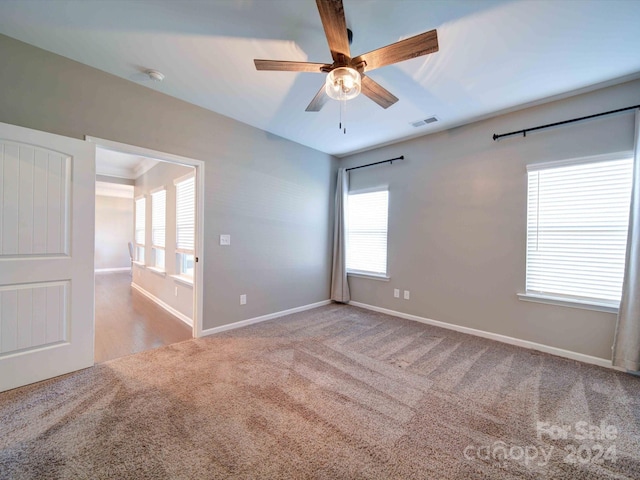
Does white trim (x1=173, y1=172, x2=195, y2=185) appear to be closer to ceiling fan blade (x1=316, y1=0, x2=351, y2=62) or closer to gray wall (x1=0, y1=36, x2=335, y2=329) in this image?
gray wall (x1=0, y1=36, x2=335, y2=329)

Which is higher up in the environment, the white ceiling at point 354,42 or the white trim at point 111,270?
the white ceiling at point 354,42

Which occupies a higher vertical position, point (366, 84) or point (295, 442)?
point (366, 84)

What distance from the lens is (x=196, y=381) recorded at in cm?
220

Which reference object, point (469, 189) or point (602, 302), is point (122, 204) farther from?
point (602, 302)

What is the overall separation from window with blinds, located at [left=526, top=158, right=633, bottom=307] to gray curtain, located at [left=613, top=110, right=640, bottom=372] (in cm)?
12

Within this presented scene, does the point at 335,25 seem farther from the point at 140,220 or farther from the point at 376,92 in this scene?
the point at 140,220

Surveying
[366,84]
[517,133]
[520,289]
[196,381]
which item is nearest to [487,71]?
[517,133]

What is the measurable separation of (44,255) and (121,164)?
4204 millimetres

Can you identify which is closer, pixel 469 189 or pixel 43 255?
pixel 43 255

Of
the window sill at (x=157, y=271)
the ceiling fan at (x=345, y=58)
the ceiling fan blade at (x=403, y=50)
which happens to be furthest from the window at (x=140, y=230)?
the ceiling fan blade at (x=403, y=50)

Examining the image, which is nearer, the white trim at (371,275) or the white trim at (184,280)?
the white trim at (184,280)

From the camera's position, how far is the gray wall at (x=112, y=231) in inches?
336

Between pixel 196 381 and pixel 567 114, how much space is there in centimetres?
450

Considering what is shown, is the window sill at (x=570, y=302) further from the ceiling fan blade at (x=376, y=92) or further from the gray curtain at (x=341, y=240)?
the ceiling fan blade at (x=376, y=92)
